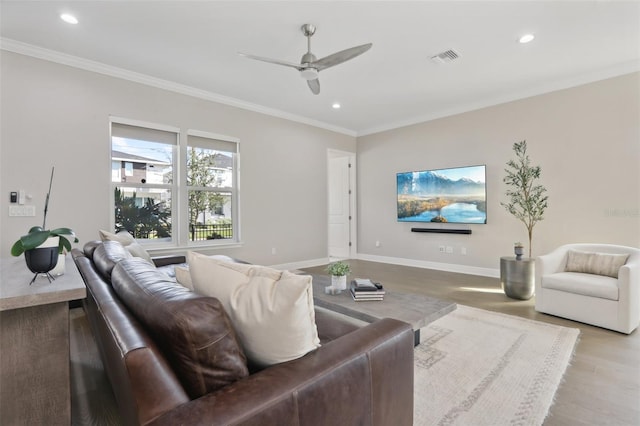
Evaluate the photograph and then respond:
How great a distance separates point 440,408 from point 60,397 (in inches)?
73.3

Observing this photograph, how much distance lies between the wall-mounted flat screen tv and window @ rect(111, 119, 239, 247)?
319 cm

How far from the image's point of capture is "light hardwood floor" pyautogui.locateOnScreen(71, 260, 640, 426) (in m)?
1.65

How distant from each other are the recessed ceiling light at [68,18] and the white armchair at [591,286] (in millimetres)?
5110

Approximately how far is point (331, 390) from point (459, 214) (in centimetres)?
485

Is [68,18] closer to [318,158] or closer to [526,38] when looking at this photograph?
[318,158]

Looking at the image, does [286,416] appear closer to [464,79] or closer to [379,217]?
[464,79]

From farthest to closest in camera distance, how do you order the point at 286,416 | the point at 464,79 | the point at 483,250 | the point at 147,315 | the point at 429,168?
1. the point at 429,168
2. the point at 483,250
3. the point at 464,79
4. the point at 147,315
5. the point at 286,416

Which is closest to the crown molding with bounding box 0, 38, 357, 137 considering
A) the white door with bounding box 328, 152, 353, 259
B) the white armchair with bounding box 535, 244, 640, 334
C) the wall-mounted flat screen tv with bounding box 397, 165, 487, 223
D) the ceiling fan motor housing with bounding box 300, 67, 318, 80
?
the white door with bounding box 328, 152, 353, 259

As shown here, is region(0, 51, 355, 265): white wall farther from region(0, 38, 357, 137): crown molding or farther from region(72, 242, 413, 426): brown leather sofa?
region(72, 242, 413, 426): brown leather sofa

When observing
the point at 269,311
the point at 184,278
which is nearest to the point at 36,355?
the point at 184,278

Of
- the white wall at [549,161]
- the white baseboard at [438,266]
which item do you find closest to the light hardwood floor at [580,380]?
the white baseboard at [438,266]

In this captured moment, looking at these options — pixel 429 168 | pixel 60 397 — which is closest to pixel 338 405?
pixel 60 397

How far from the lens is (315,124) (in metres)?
6.00

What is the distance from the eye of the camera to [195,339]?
2.72 feet
